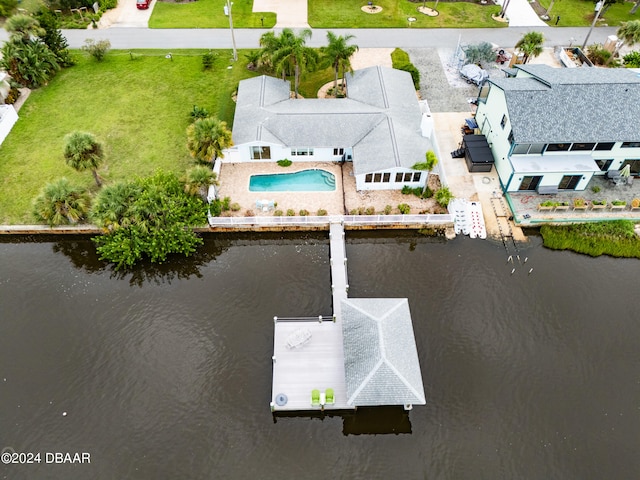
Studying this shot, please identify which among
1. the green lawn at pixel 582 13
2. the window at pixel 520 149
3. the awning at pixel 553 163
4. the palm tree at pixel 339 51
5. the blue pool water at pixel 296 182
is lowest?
the blue pool water at pixel 296 182

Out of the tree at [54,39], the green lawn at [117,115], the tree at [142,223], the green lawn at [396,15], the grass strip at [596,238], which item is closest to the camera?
the tree at [142,223]

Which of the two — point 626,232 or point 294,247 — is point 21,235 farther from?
point 626,232

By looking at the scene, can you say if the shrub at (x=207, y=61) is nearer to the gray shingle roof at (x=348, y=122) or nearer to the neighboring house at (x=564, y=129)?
the gray shingle roof at (x=348, y=122)

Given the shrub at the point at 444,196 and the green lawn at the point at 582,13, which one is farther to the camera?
the green lawn at the point at 582,13

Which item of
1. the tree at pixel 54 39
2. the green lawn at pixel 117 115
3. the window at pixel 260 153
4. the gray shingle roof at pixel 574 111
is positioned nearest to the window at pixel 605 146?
the gray shingle roof at pixel 574 111

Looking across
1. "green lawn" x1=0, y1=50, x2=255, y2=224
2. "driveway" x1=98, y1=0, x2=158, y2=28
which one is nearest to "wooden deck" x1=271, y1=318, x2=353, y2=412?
"green lawn" x1=0, y1=50, x2=255, y2=224

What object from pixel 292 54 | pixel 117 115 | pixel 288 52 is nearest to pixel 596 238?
pixel 292 54
